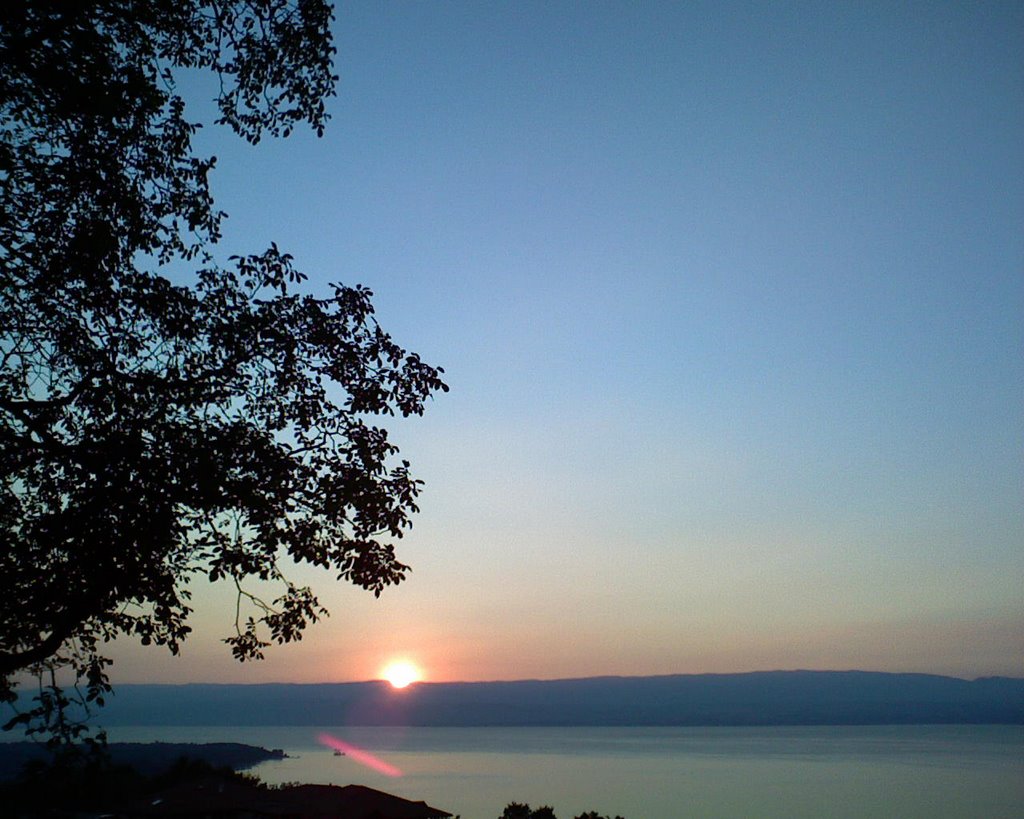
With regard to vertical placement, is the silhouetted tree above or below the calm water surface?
above

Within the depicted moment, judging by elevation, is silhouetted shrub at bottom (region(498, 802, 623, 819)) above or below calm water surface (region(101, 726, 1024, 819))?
above

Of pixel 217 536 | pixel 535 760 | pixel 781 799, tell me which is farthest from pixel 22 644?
pixel 535 760

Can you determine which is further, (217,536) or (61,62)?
(217,536)

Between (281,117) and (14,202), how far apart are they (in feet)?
9.70

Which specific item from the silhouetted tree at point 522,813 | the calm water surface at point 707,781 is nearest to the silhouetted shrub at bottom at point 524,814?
the silhouetted tree at point 522,813

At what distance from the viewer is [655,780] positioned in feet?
371

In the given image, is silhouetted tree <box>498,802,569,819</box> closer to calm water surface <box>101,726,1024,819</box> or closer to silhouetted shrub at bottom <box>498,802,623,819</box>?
→ silhouetted shrub at bottom <box>498,802,623,819</box>

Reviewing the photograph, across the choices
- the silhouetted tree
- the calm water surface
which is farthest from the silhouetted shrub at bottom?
the calm water surface

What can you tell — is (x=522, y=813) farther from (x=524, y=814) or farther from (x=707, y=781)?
(x=707, y=781)

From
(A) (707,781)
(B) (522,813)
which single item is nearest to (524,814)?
(B) (522,813)

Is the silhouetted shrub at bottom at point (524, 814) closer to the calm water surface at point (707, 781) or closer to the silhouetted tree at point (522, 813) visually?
the silhouetted tree at point (522, 813)

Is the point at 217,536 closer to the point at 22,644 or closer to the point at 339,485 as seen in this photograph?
the point at 339,485

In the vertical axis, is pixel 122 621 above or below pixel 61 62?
below

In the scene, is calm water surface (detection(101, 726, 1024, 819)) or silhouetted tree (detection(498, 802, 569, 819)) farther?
calm water surface (detection(101, 726, 1024, 819))
